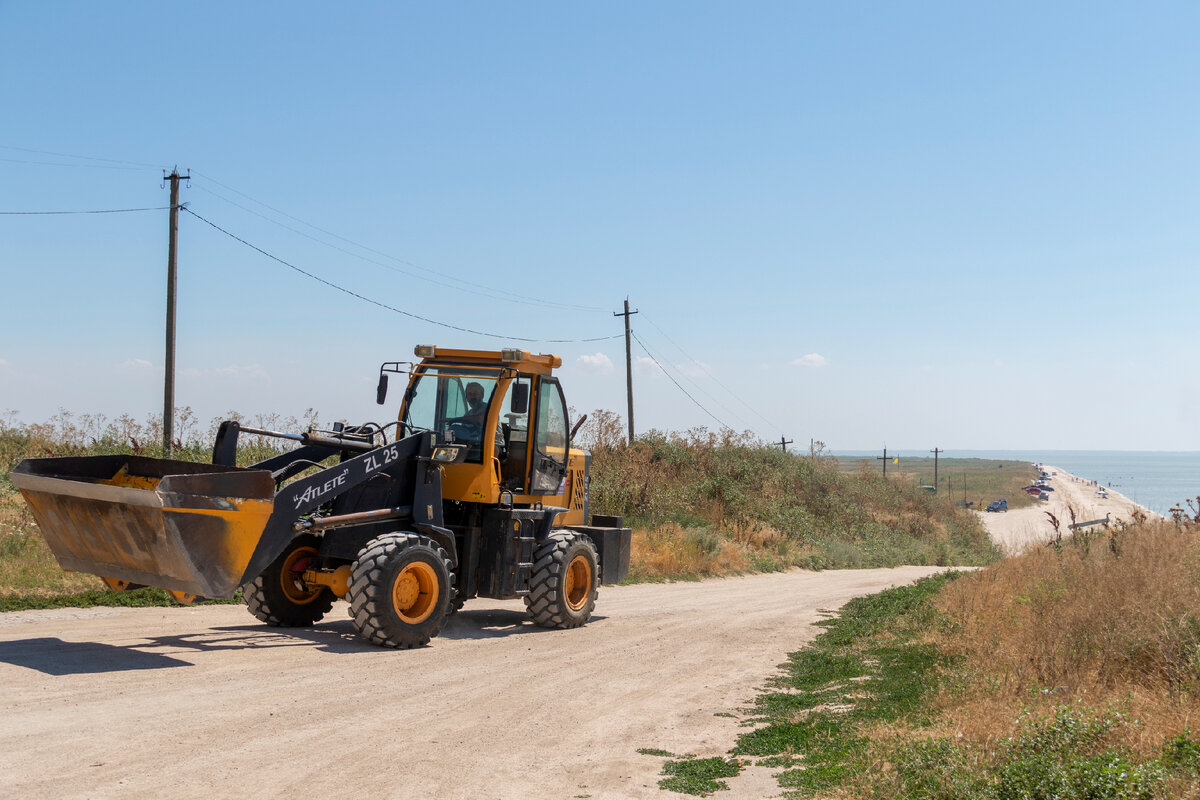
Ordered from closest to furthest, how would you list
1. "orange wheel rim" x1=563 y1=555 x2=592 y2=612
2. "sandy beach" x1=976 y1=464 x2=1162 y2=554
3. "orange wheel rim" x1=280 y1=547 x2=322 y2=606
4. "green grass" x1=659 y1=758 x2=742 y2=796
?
"green grass" x1=659 y1=758 x2=742 y2=796 < "orange wheel rim" x1=280 y1=547 x2=322 y2=606 < "orange wheel rim" x1=563 y1=555 x2=592 y2=612 < "sandy beach" x1=976 y1=464 x2=1162 y2=554

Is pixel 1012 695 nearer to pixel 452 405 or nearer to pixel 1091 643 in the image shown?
pixel 1091 643

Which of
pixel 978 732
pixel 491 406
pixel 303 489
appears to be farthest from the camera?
pixel 491 406

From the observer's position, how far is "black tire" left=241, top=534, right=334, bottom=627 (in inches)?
443

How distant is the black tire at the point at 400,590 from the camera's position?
10.0 m

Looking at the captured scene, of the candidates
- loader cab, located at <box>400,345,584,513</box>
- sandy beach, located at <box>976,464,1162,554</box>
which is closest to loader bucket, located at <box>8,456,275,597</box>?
loader cab, located at <box>400,345,584,513</box>

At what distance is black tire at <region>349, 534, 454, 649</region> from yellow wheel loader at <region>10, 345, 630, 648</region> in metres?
0.02

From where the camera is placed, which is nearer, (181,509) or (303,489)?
(181,509)

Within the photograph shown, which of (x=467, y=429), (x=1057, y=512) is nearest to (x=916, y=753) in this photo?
(x=467, y=429)

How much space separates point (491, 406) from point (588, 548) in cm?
229

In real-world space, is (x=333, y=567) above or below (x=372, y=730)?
above

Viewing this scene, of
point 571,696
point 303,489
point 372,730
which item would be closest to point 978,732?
point 571,696

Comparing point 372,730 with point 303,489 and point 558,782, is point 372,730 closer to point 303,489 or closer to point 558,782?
point 558,782

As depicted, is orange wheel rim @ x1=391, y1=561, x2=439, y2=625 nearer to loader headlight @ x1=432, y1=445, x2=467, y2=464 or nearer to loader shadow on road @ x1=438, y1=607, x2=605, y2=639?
loader shadow on road @ x1=438, y1=607, x2=605, y2=639

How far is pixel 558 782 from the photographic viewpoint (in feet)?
20.1
